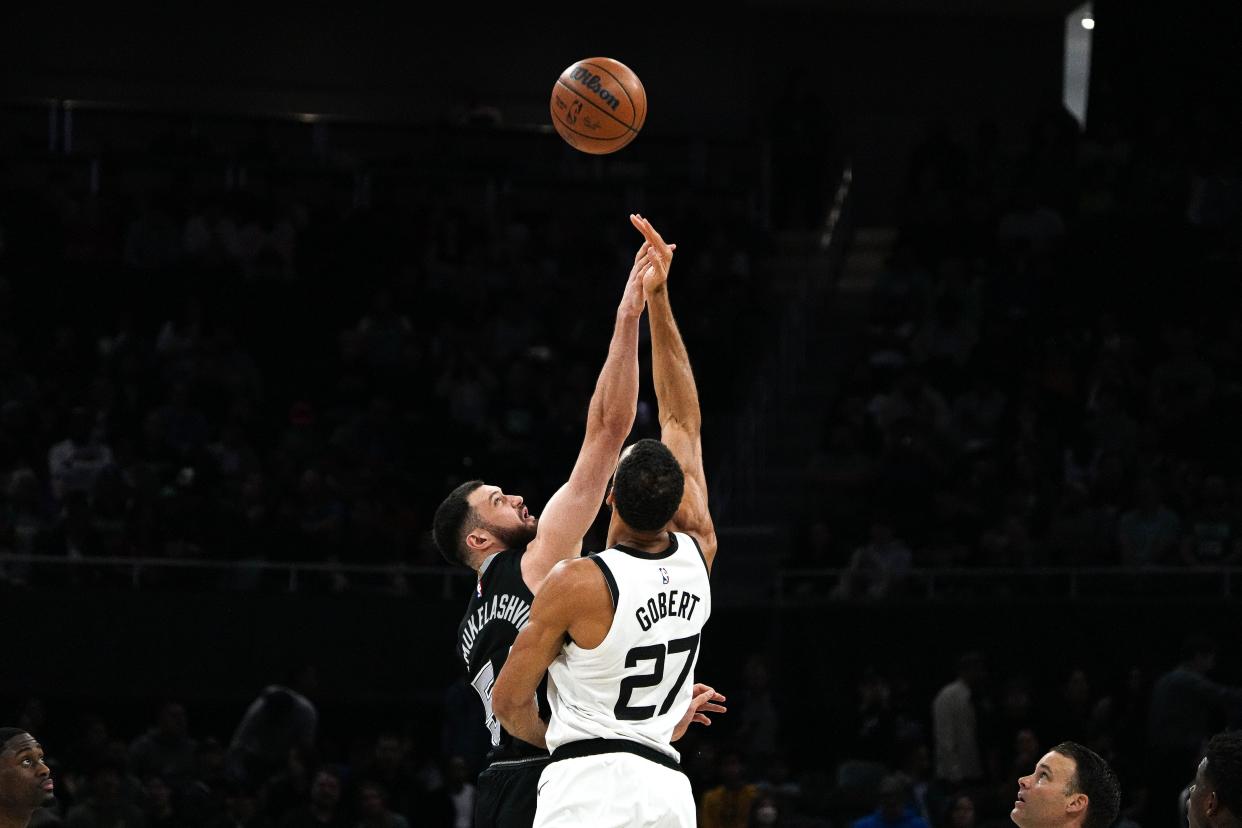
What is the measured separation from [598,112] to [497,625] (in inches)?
110

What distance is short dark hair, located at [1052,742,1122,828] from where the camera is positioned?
581 centimetres

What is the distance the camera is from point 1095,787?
5812mm

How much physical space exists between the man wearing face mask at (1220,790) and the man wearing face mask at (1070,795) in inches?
19.0

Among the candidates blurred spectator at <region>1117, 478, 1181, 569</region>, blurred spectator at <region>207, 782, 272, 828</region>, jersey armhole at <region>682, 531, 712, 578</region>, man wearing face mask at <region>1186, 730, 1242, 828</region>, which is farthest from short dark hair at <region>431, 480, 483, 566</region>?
blurred spectator at <region>1117, 478, 1181, 569</region>

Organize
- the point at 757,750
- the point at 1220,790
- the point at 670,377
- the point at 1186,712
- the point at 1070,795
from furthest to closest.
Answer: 1. the point at 757,750
2. the point at 1186,712
3. the point at 670,377
4. the point at 1070,795
5. the point at 1220,790

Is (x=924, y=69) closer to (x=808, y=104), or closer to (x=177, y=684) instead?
(x=808, y=104)

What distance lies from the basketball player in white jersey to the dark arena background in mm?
6608

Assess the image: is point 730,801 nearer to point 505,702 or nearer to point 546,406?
point 546,406

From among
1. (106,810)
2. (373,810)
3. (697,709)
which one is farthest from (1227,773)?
(106,810)

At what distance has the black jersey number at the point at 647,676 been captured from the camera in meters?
5.39

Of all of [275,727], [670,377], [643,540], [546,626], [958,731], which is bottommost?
[275,727]

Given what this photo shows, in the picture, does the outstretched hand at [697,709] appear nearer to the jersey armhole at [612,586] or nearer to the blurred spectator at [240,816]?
the jersey armhole at [612,586]

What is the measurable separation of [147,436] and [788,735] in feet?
19.3

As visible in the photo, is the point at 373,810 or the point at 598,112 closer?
the point at 598,112
